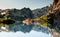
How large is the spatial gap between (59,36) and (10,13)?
1976 centimetres

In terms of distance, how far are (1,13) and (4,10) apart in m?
1.24

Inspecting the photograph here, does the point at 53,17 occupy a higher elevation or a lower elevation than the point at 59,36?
higher

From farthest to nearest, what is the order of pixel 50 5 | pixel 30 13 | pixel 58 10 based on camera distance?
1. pixel 30 13
2. pixel 50 5
3. pixel 58 10

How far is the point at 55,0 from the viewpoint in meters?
20.6

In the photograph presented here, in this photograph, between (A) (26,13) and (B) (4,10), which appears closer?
(B) (4,10)

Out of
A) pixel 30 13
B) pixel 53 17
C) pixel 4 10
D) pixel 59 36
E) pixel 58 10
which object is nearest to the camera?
pixel 59 36

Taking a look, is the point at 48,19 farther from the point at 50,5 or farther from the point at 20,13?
the point at 20,13

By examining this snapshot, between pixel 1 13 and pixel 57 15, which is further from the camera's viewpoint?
pixel 1 13

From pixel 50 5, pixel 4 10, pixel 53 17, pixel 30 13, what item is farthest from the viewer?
pixel 30 13

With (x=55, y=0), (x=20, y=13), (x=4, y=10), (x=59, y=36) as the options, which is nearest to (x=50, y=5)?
(x=55, y=0)

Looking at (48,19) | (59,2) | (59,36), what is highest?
(59,2)

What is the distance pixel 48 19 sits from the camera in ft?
68.9

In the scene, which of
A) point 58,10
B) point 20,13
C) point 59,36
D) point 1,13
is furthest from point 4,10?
point 59,36

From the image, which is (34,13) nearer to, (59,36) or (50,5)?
(50,5)
